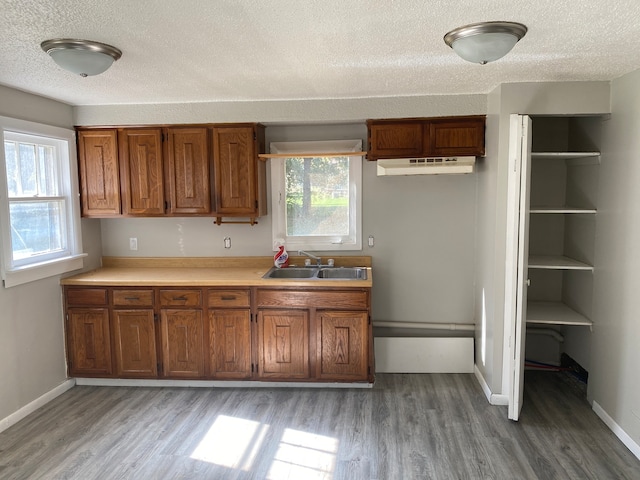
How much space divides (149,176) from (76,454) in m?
2.10

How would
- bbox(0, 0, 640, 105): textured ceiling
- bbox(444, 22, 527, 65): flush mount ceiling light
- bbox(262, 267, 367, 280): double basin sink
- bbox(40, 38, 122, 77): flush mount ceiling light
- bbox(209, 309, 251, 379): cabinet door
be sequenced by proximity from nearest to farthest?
1. bbox(0, 0, 640, 105): textured ceiling
2. bbox(444, 22, 527, 65): flush mount ceiling light
3. bbox(40, 38, 122, 77): flush mount ceiling light
4. bbox(209, 309, 251, 379): cabinet door
5. bbox(262, 267, 367, 280): double basin sink

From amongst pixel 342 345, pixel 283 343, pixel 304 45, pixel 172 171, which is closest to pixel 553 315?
pixel 342 345

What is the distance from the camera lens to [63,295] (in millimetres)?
3797

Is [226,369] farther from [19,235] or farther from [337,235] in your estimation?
[19,235]

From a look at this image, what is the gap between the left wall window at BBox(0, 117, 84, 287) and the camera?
3240mm

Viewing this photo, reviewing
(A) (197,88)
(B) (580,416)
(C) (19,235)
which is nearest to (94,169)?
(C) (19,235)

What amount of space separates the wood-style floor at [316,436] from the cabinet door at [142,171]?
150cm

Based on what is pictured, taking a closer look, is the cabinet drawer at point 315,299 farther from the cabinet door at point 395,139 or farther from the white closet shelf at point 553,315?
the white closet shelf at point 553,315

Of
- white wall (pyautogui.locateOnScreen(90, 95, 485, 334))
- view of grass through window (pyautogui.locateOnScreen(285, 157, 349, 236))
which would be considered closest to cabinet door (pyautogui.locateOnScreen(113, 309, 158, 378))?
white wall (pyautogui.locateOnScreen(90, 95, 485, 334))

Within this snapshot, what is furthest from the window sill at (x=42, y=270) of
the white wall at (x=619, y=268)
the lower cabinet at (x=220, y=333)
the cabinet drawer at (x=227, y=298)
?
the white wall at (x=619, y=268)

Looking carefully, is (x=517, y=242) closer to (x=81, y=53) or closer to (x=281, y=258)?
(x=281, y=258)

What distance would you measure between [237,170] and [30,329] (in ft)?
6.29

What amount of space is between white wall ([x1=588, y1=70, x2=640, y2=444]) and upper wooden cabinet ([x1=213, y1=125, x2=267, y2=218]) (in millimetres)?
2526

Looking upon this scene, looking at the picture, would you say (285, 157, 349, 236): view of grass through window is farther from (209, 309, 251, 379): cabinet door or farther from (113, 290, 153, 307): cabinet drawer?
(113, 290, 153, 307): cabinet drawer
